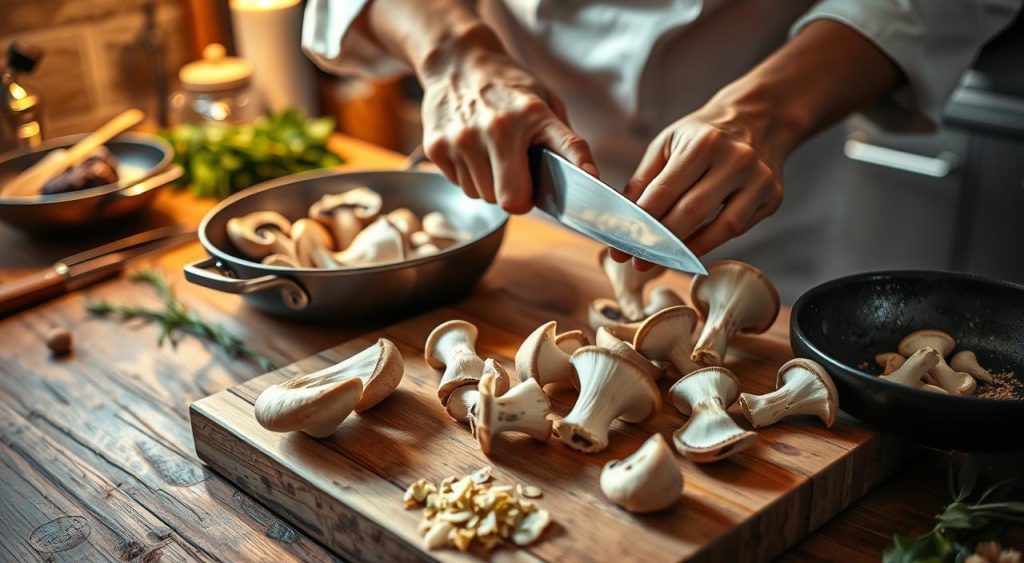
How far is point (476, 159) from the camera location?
1.07 meters

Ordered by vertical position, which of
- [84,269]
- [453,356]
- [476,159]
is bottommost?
[84,269]

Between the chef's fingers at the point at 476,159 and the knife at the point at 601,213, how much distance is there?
0.05 m

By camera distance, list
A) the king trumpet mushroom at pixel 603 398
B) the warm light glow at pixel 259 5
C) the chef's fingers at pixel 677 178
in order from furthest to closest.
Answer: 1. the warm light glow at pixel 259 5
2. the chef's fingers at pixel 677 178
3. the king trumpet mushroom at pixel 603 398

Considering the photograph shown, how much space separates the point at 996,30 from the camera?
4.20 ft

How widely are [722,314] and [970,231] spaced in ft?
3.71

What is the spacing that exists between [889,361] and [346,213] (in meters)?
0.65

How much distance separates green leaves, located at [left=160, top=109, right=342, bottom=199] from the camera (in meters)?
1.54

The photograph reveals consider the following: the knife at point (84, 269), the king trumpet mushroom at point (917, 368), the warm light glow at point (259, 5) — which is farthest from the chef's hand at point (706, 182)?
the warm light glow at point (259, 5)

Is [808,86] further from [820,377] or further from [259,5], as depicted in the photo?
[259,5]

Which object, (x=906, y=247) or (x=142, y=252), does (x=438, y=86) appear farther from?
(x=906, y=247)

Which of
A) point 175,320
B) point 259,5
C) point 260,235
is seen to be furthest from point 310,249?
point 259,5

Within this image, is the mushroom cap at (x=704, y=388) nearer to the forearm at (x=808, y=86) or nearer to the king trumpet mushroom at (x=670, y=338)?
the king trumpet mushroom at (x=670, y=338)

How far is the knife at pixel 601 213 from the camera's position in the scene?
913 millimetres

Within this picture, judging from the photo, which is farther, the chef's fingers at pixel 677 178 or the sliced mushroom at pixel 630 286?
the sliced mushroom at pixel 630 286
